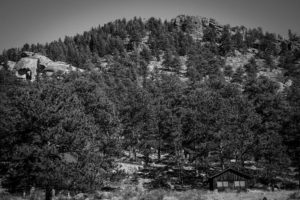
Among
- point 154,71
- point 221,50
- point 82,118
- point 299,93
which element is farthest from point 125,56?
point 82,118

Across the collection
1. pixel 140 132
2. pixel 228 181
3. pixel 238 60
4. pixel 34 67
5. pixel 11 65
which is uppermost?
pixel 238 60

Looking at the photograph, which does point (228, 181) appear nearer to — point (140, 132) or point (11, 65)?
point (140, 132)

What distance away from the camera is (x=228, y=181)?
42281mm

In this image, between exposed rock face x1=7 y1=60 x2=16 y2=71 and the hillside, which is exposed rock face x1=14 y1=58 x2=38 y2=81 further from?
exposed rock face x1=7 y1=60 x2=16 y2=71

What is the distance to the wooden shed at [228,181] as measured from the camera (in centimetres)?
4197

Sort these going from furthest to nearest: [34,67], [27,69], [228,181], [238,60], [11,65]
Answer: [238,60] < [11,65] < [34,67] < [27,69] < [228,181]

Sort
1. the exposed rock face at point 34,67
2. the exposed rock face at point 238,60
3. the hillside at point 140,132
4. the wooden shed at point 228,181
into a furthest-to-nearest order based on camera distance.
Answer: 1. the exposed rock face at point 238,60
2. the exposed rock face at point 34,67
3. the wooden shed at point 228,181
4. the hillside at point 140,132

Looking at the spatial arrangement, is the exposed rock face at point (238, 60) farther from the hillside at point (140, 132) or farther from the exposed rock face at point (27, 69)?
the exposed rock face at point (27, 69)

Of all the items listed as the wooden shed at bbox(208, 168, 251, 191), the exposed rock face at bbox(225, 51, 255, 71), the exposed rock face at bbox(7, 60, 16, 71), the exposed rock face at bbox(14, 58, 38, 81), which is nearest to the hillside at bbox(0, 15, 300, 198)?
the exposed rock face at bbox(14, 58, 38, 81)

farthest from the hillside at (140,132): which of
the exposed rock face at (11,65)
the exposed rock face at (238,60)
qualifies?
the exposed rock face at (238,60)

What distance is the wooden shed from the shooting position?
42.0m

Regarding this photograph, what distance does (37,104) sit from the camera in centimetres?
2330

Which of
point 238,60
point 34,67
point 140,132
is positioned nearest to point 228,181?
point 140,132

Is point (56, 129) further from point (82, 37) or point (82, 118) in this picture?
point (82, 37)
